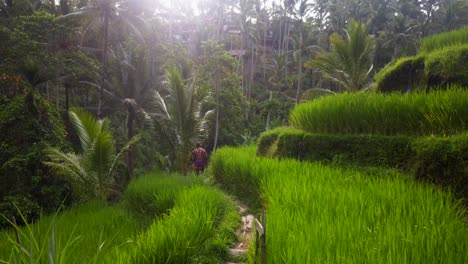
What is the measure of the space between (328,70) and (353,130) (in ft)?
22.4

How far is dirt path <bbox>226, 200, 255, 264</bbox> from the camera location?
341 cm

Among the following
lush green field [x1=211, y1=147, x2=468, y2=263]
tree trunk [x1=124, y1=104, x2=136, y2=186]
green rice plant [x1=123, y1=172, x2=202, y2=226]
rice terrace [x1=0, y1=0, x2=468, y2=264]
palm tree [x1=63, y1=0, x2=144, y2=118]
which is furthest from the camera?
tree trunk [x1=124, y1=104, x2=136, y2=186]

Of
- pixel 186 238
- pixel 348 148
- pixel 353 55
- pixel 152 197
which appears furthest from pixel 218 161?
pixel 353 55

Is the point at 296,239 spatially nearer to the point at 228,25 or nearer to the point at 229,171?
the point at 229,171

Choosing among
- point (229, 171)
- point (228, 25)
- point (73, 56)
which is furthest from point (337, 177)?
point (228, 25)

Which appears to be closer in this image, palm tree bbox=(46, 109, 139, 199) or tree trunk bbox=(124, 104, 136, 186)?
palm tree bbox=(46, 109, 139, 199)

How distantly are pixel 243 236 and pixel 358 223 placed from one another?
1987 millimetres

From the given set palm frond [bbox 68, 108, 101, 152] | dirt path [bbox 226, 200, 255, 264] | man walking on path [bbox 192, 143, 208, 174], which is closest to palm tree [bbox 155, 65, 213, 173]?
man walking on path [bbox 192, 143, 208, 174]

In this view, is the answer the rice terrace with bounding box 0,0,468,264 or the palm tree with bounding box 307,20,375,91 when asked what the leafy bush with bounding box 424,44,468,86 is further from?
the palm tree with bounding box 307,20,375,91

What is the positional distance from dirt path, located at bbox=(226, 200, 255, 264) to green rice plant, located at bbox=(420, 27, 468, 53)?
19.3ft

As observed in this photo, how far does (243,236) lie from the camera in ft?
13.6

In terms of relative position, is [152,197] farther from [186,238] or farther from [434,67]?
[434,67]

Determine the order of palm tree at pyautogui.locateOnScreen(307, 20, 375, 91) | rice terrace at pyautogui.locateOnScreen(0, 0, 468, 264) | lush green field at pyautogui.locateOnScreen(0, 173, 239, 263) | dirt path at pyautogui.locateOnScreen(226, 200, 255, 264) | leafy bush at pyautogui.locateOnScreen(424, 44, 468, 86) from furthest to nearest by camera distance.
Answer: palm tree at pyautogui.locateOnScreen(307, 20, 375, 91) < leafy bush at pyautogui.locateOnScreen(424, 44, 468, 86) < dirt path at pyautogui.locateOnScreen(226, 200, 255, 264) < rice terrace at pyautogui.locateOnScreen(0, 0, 468, 264) < lush green field at pyautogui.locateOnScreen(0, 173, 239, 263)

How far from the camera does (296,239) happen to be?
7.73ft
